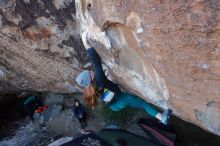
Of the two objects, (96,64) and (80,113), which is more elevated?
(96,64)

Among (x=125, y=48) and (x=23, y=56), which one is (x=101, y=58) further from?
(x=23, y=56)

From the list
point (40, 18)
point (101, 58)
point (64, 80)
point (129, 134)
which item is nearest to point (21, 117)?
point (64, 80)

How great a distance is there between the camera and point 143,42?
5.47 ft

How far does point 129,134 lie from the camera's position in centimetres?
325

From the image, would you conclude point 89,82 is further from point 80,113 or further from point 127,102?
point 80,113

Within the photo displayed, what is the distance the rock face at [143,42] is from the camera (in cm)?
144

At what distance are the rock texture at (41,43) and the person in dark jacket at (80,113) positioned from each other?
50 cm

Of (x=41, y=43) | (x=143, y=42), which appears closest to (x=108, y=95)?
(x=41, y=43)

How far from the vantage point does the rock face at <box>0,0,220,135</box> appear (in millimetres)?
1436

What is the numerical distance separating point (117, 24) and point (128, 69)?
34 centimetres

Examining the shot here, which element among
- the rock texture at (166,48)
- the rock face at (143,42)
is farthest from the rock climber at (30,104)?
the rock texture at (166,48)

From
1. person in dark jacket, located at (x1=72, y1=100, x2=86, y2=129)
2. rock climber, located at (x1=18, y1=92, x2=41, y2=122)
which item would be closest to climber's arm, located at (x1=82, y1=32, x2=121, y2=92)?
person in dark jacket, located at (x1=72, y1=100, x2=86, y2=129)

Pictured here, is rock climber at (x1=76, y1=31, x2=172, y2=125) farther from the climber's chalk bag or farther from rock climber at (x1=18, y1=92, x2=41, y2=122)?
rock climber at (x1=18, y1=92, x2=41, y2=122)

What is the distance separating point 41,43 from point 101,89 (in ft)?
2.21
